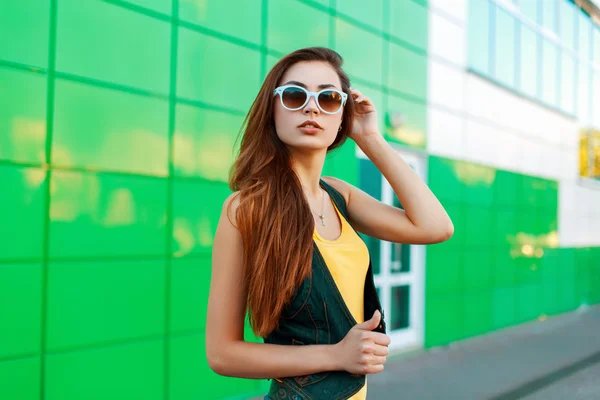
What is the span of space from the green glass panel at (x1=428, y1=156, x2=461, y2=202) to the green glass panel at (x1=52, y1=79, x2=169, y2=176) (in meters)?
4.33

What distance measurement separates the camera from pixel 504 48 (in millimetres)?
9750

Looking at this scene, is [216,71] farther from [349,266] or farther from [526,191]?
[526,191]

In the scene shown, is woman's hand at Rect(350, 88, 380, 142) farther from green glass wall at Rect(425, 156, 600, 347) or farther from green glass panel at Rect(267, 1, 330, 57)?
green glass wall at Rect(425, 156, 600, 347)

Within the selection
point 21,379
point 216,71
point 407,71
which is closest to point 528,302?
point 407,71

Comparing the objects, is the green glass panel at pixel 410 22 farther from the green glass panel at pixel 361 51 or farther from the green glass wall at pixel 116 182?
the green glass wall at pixel 116 182

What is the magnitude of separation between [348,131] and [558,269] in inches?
440

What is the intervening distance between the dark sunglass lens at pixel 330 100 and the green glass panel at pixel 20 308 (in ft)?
9.83

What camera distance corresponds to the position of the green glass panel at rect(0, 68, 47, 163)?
3.62 metres

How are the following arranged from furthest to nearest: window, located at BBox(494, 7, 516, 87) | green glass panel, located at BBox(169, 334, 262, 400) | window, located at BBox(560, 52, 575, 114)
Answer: window, located at BBox(560, 52, 575, 114)
window, located at BBox(494, 7, 516, 87)
green glass panel, located at BBox(169, 334, 262, 400)

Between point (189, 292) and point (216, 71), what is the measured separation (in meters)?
1.95

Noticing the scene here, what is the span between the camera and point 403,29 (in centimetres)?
735

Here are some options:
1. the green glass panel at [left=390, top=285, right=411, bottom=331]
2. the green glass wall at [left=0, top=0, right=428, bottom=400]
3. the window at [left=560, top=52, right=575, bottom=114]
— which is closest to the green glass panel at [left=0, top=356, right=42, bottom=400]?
the green glass wall at [left=0, top=0, right=428, bottom=400]

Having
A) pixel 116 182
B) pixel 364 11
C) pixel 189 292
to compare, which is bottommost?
pixel 189 292

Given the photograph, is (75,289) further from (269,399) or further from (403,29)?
(403,29)
